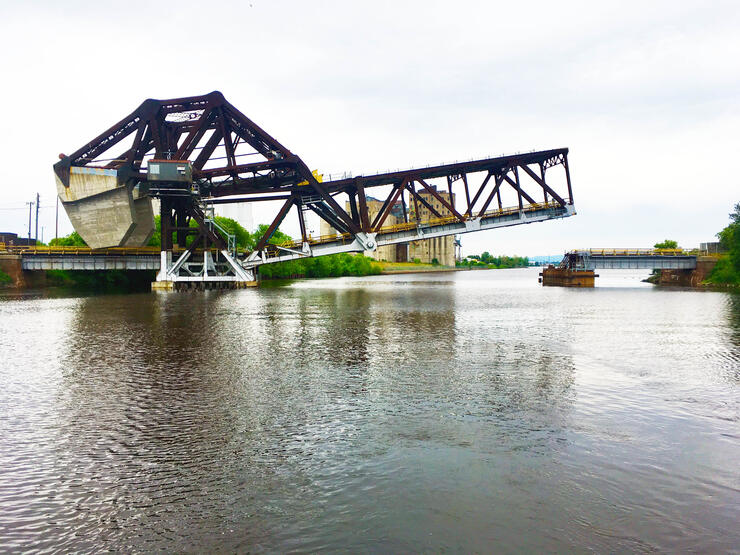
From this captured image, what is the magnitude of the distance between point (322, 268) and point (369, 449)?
12302 centimetres

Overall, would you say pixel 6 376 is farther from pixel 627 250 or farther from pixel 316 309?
pixel 627 250

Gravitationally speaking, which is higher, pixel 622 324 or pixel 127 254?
pixel 127 254

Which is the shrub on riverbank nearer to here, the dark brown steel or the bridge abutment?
the dark brown steel

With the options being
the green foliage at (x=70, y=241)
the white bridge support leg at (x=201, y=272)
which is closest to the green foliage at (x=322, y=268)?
the green foliage at (x=70, y=241)

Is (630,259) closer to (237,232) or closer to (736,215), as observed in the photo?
(736,215)

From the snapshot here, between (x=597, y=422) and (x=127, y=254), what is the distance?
63.7 meters

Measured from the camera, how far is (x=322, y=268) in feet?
429

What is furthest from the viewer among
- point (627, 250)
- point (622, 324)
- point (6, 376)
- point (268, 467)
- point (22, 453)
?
point (627, 250)

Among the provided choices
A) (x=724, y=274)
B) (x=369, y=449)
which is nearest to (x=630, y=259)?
(x=724, y=274)

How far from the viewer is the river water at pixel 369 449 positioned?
5.87 m

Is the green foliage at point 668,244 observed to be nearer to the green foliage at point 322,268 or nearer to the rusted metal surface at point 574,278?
the rusted metal surface at point 574,278

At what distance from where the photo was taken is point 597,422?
9867mm

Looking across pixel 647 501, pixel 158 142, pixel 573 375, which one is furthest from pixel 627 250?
pixel 647 501

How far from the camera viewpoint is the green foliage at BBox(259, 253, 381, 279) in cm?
10675
